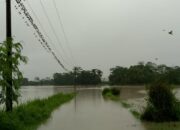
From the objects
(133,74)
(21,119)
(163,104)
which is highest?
(133,74)

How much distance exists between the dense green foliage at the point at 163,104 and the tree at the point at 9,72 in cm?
682

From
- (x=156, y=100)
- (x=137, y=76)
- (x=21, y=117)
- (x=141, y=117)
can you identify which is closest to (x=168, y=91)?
(x=156, y=100)

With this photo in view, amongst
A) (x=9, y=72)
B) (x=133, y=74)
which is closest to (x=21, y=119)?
(x=9, y=72)

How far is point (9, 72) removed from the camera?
1625cm

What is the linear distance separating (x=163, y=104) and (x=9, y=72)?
7.86 m

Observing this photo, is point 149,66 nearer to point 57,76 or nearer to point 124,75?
point 124,75

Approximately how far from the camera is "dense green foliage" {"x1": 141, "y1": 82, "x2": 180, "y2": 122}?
66.5ft

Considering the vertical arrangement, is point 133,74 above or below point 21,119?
above

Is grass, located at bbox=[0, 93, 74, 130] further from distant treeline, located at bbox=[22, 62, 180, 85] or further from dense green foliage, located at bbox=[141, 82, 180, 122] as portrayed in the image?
distant treeline, located at bbox=[22, 62, 180, 85]

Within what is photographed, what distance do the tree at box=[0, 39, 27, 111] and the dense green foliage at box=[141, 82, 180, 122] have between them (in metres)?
6.82

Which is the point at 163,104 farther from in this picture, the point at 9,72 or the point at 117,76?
the point at 117,76

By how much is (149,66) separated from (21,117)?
382 feet

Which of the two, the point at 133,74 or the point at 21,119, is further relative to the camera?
the point at 133,74

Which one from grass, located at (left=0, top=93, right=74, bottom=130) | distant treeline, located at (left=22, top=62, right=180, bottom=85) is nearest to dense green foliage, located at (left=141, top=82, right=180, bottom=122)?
grass, located at (left=0, top=93, right=74, bottom=130)
